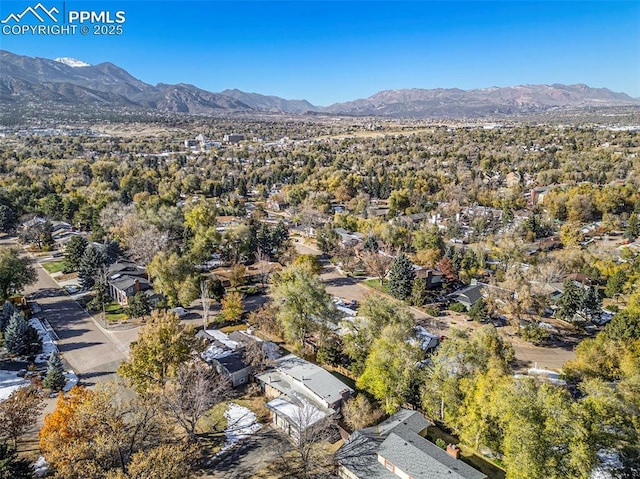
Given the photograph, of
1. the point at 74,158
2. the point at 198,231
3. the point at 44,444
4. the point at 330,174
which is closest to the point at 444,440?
the point at 44,444

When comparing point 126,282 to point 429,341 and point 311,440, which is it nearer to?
point 311,440

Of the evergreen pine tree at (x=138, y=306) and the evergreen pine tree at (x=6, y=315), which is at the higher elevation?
the evergreen pine tree at (x=6, y=315)

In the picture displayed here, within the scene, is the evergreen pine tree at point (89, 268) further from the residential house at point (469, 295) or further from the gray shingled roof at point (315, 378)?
the residential house at point (469, 295)

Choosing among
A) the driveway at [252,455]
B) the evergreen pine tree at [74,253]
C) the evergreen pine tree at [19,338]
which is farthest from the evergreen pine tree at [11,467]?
the evergreen pine tree at [74,253]

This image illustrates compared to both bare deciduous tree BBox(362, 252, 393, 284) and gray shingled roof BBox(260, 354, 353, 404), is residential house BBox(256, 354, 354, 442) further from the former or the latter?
bare deciduous tree BBox(362, 252, 393, 284)

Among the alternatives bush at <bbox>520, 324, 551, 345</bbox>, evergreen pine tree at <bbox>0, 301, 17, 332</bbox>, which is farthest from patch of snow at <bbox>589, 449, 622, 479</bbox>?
evergreen pine tree at <bbox>0, 301, 17, 332</bbox>

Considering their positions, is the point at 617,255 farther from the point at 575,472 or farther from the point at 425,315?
the point at 575,472
